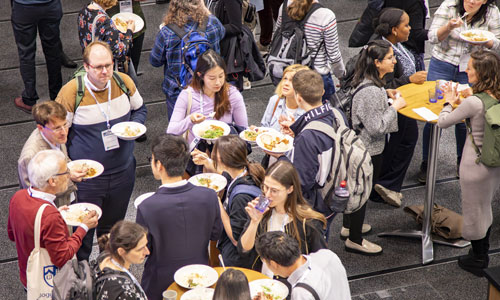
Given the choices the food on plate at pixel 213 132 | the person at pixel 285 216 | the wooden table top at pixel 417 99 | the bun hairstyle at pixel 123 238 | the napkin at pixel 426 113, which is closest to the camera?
the bun hairstyle at pixel 123 238

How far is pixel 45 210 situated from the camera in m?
3.56

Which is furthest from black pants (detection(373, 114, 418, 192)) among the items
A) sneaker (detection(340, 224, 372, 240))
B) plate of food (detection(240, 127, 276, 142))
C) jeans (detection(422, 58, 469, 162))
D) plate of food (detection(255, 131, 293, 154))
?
plate of food (detection(255, 131, 293, 154))

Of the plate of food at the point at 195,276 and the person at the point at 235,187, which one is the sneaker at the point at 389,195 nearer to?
the person at the point at 235,187

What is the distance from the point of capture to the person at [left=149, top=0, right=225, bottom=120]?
536cm

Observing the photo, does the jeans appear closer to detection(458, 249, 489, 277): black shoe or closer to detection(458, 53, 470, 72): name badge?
detection(458, 53, 470, 72): name badge

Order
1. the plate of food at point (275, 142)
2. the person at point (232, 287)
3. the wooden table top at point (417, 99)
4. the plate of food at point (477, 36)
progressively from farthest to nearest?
1. the plate of food at point (477, 36)
2. the wooden table top at point (417, 99)
3. the plate of food at point (275, 142)
4. the person at point (232, 287)

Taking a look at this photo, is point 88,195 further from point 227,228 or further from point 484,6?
point 484,6

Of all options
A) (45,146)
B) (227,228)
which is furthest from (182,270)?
(45,146)

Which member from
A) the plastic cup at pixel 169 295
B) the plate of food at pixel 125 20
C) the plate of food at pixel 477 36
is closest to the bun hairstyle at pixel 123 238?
the plastic cup at pixel 169 295

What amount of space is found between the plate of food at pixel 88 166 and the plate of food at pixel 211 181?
0.62 metres

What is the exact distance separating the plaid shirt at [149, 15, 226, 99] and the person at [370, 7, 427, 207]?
136 cm

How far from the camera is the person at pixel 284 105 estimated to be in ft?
15.9

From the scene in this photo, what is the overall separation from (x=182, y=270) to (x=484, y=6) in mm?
3677

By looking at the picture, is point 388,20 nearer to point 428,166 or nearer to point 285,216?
point 428,166
